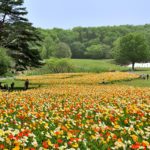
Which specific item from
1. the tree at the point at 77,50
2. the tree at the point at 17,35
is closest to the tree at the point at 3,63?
the tree at the point at 17,35

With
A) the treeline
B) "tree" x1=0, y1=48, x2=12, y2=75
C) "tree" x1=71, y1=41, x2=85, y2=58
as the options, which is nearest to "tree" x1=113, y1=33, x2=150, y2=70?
the treeline

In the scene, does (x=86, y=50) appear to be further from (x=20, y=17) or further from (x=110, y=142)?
(x=110, y=142)

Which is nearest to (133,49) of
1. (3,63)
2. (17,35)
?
(17,35)

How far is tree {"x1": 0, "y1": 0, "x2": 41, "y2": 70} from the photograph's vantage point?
4266 cm

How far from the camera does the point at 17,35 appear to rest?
4306 cm

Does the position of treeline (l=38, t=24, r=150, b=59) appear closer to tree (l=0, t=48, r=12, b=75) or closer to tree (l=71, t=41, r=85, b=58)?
tree (l=71, t=41, r=85, b=58)

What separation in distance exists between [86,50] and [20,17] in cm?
13468

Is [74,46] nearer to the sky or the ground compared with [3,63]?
nearer to the sky

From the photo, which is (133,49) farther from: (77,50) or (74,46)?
(74,46)

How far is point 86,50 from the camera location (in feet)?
583

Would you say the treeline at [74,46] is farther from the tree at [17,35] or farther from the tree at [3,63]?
the tree at [3,63]

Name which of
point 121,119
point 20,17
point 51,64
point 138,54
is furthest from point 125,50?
point 121,119

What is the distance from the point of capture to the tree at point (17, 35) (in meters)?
42.7

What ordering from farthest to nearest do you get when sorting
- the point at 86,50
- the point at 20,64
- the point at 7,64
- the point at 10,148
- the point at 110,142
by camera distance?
the point at 86,50
the point at 20,64
the point at 7,64
the point at 110,142
the point at 10,148
